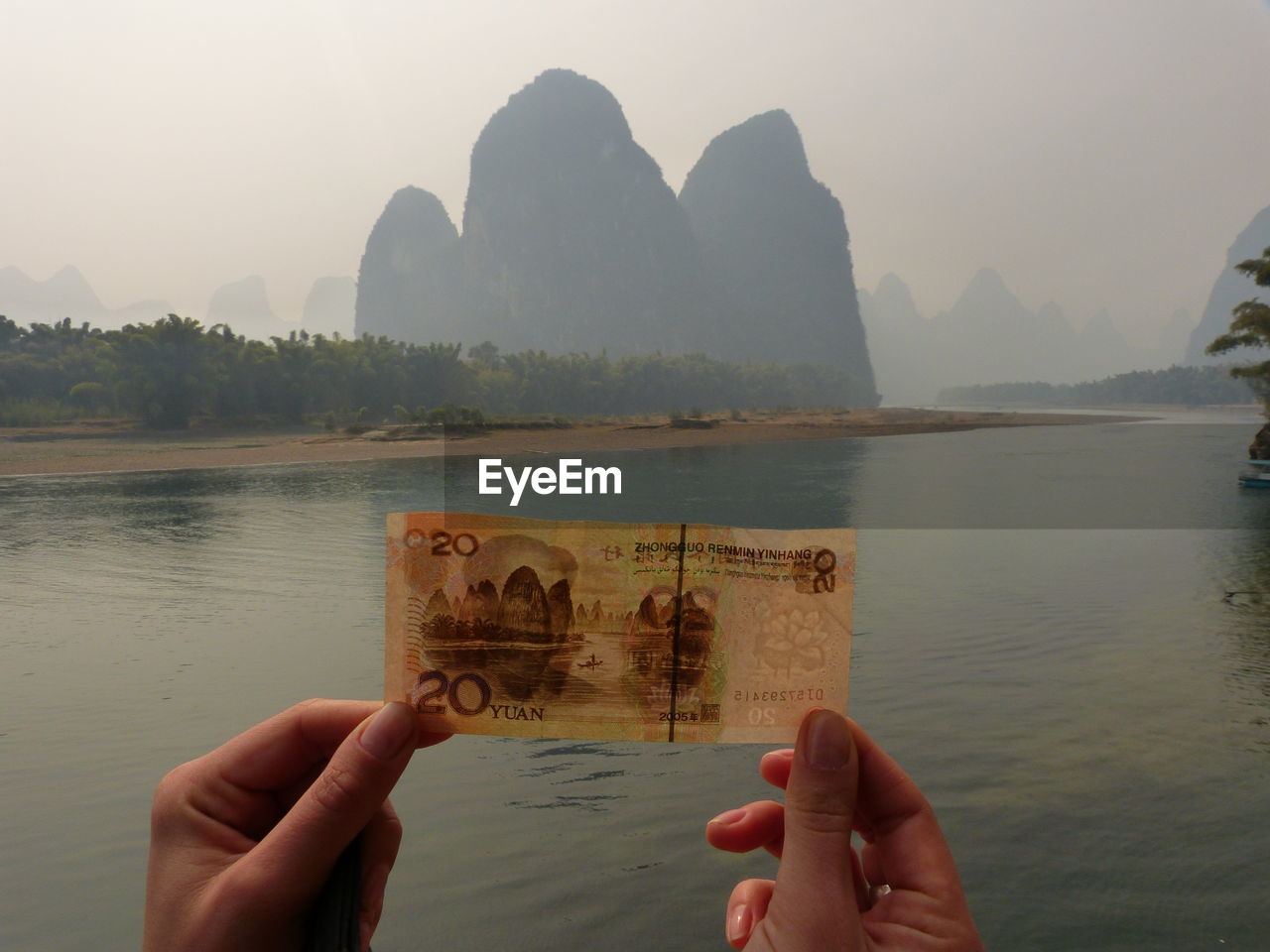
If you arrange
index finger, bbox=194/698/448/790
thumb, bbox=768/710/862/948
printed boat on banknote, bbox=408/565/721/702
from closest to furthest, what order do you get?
thumb, bbox=768/710/862/948
index finger, bbox=194/698/448/790
printed boat on banknote, bbox=408/565/721/702

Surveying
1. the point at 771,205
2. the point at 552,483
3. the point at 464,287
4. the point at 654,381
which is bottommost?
the point at 552,483

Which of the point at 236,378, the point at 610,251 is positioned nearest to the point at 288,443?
the point at 236,378

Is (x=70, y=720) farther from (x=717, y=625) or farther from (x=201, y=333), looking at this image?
(x=201, y=333)

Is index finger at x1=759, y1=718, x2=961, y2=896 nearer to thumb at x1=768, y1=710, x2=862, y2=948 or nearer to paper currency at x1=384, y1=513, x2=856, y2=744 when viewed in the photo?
thumb at x1=768, y1=710, x2=862, y2=948

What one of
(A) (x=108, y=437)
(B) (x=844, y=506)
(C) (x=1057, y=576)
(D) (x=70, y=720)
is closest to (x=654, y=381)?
(A) (x=108, y=437)

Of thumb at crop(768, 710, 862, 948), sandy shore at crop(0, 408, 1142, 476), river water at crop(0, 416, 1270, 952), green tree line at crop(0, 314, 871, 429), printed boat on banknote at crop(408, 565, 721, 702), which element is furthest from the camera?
green tree line at crop(0, 314, 871, 429)

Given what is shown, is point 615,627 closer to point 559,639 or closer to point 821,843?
point 559,639

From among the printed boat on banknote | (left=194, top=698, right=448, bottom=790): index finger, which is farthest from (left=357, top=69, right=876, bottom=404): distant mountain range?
(left=194, top=698, right=448, bottom=790): index finger

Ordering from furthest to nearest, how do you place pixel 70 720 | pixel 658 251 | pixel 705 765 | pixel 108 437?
pixel 658 251 < pixel 108 437 < pixel 70 720 < pixel 705 765
